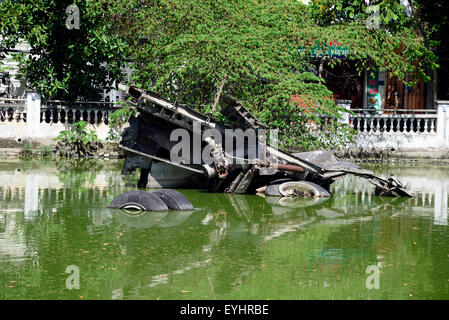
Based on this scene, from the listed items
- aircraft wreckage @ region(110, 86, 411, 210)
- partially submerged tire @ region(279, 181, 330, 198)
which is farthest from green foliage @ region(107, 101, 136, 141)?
partially submerged tire @ region(279, 181, 330, 198)

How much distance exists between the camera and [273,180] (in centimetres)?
1380

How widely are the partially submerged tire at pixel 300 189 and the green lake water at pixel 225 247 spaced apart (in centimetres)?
32

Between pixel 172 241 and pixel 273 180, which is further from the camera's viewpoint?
pixel 273 180

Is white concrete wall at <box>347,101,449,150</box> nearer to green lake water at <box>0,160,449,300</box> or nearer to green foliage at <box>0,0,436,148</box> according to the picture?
green foliage at <box>0,0,436,148</box>

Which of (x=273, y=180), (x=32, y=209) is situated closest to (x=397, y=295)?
(x=32, y=209)

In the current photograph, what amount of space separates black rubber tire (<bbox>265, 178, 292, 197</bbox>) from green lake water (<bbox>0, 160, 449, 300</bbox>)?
35cm

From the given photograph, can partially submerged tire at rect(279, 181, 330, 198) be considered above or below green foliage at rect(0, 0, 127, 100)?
below

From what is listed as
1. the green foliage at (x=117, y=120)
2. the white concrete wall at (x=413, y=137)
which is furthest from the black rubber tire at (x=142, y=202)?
the white concrete wall at (x=413, y=137)

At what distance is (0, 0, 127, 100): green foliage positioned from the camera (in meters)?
21.1

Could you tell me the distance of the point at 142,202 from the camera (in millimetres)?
10836

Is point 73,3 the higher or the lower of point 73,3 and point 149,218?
the higher

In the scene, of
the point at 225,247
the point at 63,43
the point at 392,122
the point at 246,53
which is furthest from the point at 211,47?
the point at 225,247
